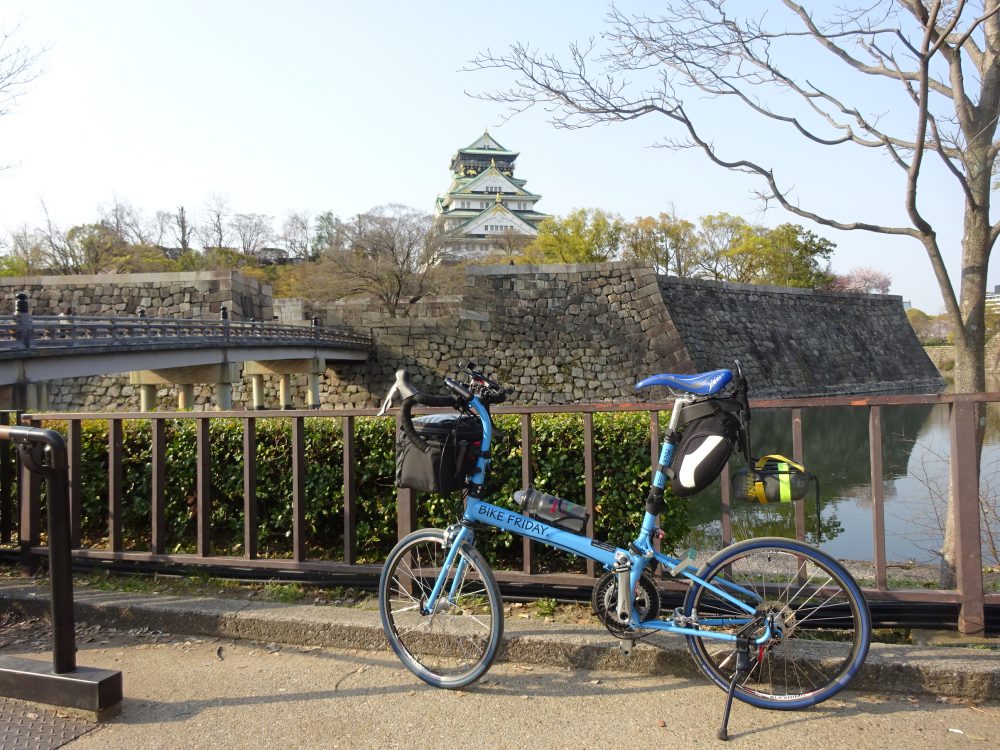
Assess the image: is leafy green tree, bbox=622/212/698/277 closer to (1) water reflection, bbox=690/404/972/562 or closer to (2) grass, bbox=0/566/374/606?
(1) water reflection, bbox=690/404/972/562

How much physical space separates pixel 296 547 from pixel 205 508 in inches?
20.4

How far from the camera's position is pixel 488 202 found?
6438 centimetres

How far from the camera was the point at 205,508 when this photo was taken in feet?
12.0

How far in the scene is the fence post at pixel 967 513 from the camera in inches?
103

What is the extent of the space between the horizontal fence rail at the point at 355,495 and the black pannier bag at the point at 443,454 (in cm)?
48

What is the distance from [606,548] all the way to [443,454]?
611 millimetres

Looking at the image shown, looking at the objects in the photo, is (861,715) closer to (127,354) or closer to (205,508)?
(205,508)

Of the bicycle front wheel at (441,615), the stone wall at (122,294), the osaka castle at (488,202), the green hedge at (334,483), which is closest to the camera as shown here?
the bicycle front wheel at (441,615)

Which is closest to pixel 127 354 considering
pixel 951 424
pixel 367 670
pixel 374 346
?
pixel 374 346

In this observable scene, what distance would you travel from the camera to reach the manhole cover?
230 cm

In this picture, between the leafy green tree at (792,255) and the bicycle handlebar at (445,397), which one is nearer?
the bicycle handlebar at (445,397)

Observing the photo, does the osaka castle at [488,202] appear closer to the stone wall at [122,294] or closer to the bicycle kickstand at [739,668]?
the stone wall at [122,294]

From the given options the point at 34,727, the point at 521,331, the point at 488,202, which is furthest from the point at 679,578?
the point at 488,202

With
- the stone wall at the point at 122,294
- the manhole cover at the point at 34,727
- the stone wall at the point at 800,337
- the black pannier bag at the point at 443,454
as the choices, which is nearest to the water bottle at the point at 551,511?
the black pannier bag at the point at 443,454
